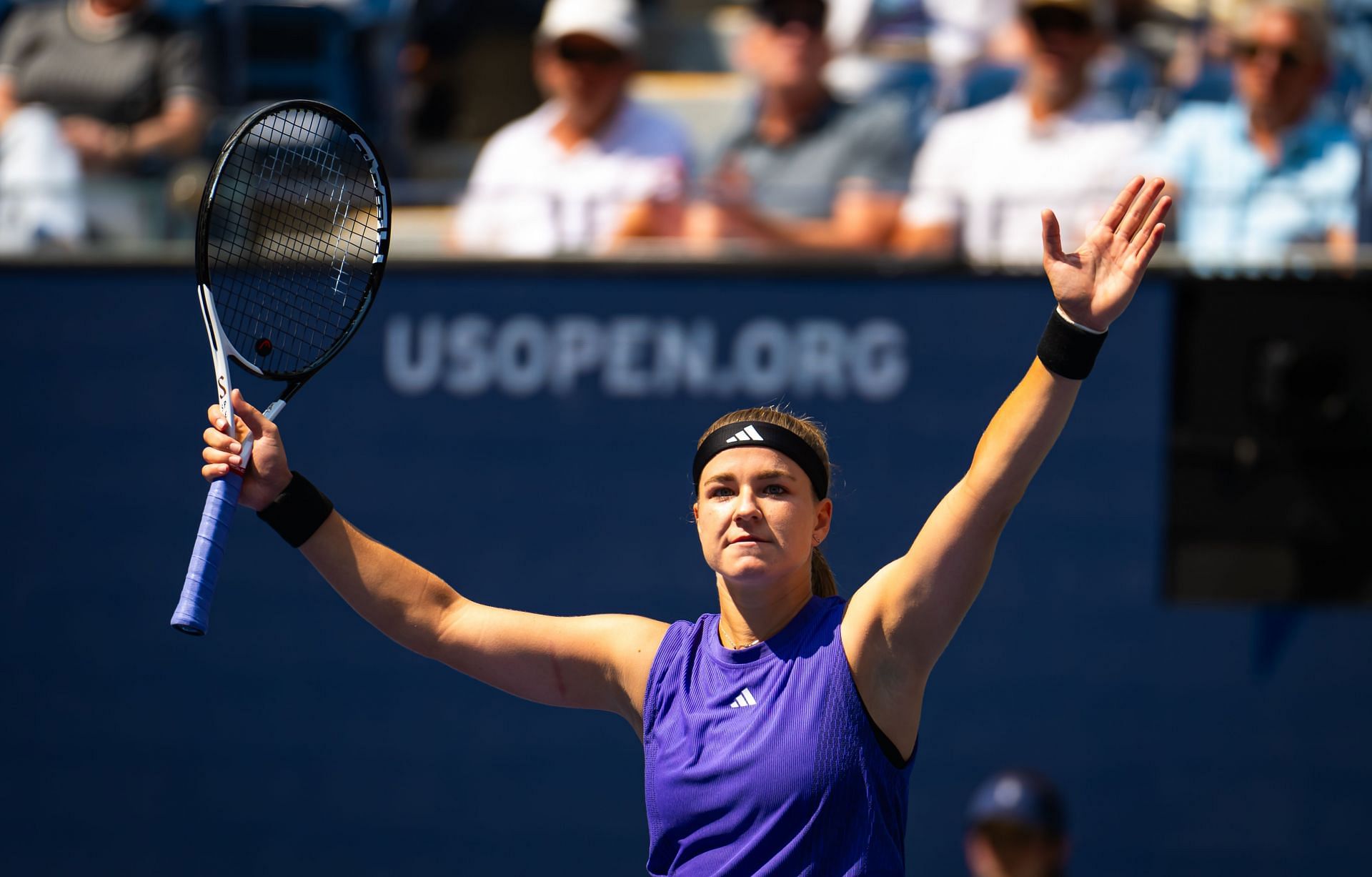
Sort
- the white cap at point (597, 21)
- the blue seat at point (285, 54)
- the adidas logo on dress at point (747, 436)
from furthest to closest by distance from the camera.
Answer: the blue seat at point (285, 54) → the white cap at point (597, 21) → the adidas logo on dress at point (747, 436)

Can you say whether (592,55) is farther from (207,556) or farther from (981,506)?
(981,506)

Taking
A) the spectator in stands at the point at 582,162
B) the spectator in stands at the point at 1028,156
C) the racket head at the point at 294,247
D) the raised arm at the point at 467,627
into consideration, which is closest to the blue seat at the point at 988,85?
the spectator in stands at the point at 1028,156

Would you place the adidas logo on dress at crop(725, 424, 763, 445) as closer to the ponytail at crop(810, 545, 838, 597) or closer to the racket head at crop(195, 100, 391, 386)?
the ponytail at crop(810, 545, 838, 597)

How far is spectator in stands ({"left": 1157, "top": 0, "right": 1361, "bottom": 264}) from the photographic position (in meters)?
5.73

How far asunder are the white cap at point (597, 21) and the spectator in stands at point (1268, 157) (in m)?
1.86

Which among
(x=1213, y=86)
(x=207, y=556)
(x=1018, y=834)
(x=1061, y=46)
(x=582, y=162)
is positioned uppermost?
(x=1061, y=46)

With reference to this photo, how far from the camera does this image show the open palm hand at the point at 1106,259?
2.68 m

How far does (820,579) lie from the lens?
3.19 m

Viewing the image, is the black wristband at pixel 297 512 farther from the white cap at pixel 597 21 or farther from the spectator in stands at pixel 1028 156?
the white cap at pixel 597 21

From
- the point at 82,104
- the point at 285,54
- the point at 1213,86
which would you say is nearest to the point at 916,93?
the point at 1213,86

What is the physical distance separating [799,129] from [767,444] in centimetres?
332

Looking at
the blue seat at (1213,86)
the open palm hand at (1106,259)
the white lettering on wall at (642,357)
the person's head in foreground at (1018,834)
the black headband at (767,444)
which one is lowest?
the person's head in foreground at (1018,834)

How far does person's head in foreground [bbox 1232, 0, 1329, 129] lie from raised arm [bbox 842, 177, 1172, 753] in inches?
133

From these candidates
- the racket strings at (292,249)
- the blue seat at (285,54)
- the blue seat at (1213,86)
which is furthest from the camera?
the blue seat at (285,54)
